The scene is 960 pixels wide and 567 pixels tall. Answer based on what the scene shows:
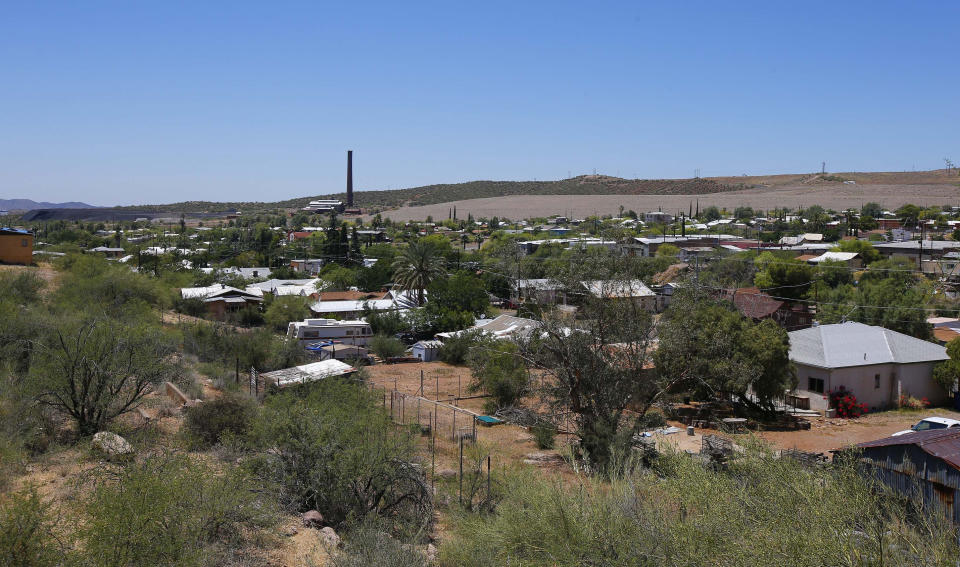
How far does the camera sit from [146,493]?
33.2ft

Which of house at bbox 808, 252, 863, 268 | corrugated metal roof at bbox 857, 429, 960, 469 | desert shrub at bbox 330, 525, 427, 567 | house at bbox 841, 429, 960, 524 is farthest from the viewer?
house at bbox 808, 252, 863, 268

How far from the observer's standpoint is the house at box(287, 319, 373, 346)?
42.6 meters

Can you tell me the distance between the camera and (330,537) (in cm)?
1341

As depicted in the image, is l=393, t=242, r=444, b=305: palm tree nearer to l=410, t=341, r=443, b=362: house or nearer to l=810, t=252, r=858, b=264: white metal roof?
l=410, t=341, r=443, b=362: house

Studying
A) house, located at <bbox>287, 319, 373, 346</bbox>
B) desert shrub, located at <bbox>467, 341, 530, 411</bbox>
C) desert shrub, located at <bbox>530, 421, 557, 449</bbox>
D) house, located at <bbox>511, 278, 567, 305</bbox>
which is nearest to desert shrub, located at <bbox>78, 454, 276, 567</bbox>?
desert shrub, located at <bbox>530, 421, 557, 449</bbox>

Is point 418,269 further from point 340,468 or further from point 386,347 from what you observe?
point 340,468

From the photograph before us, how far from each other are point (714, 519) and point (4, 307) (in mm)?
23803

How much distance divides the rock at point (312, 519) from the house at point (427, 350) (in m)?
27.8

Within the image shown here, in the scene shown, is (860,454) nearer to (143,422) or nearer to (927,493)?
(927,493)

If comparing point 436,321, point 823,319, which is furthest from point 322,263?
point 823,319

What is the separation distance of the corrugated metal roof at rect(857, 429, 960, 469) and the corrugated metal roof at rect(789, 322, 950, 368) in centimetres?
1312

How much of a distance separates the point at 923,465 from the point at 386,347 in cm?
3009

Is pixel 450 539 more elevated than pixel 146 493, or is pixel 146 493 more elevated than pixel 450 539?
pixel 146 493

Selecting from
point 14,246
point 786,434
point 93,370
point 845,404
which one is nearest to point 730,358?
point 786,434
